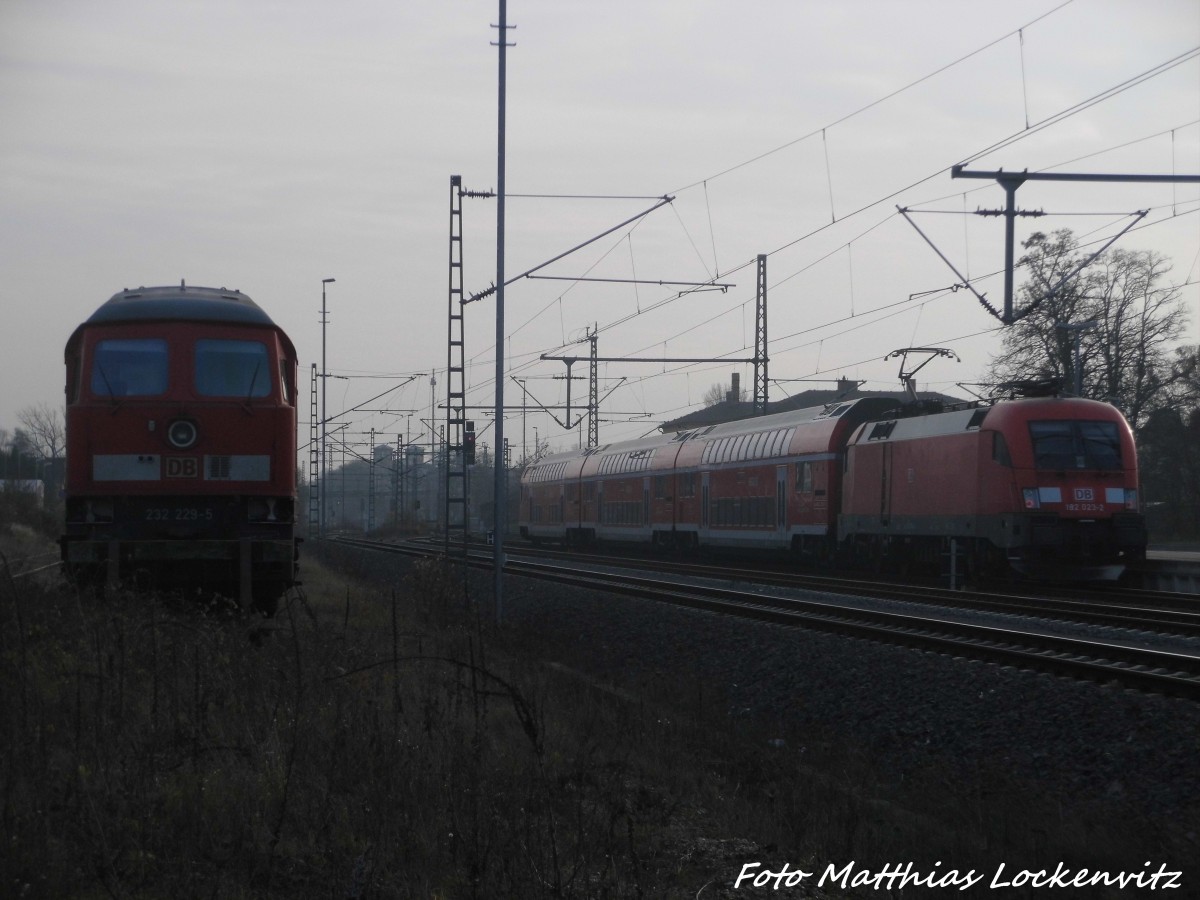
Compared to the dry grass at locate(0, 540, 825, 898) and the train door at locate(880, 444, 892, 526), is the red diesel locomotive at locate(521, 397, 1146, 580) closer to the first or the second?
the train door at locate(880, 444, 892, 526)

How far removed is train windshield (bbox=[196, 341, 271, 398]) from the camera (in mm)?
12992

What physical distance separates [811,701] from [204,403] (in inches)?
263

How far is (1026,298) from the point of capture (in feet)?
167

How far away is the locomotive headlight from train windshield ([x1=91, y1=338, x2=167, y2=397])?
379 mm

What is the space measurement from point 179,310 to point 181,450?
4.94ft

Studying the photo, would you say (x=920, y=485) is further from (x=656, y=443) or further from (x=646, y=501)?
(x=656, y=443)

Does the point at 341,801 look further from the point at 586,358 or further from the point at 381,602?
the point at 586,358

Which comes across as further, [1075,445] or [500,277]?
[1075,445]

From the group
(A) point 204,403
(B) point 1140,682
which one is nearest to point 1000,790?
(B) point 1140,682

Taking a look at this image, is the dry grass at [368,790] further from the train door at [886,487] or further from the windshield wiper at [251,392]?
the train door at [886,487]

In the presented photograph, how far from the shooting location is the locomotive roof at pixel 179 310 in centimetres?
1305

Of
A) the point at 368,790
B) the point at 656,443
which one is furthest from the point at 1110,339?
the point at 368,790

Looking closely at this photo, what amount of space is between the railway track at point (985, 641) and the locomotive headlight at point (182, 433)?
7374 millimetres

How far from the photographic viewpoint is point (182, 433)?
12781 mm
